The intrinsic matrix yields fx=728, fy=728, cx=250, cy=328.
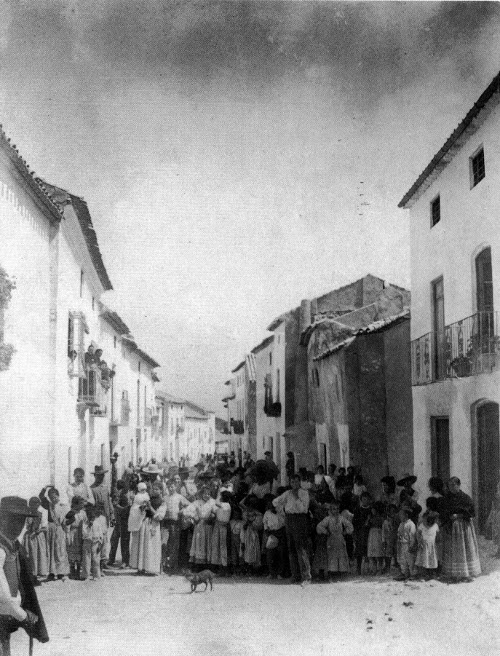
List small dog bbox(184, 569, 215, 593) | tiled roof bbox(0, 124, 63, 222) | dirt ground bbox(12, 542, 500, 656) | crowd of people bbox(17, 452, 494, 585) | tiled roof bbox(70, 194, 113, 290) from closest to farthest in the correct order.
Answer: dirt ground bbox(12, 542, 500, 656) < tiled roof bbox(0, 124, 63, 222) < small dog bbox(184, 569, 215, 593) < tiled roof bbox(70, 194, 113, 290) < crowd of people bbox(17, 452, 494, 585)

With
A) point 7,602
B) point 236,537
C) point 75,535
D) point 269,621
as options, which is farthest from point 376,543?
point 7,602

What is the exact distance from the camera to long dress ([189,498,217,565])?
8115 millimetres

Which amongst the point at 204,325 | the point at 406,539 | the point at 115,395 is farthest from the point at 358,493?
the point at 115,395

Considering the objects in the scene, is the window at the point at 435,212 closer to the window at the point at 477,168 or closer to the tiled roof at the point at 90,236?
the window at the point at 477,168

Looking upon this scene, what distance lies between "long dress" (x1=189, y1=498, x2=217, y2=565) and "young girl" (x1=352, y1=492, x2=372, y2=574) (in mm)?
1674

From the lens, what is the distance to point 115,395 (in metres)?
12.3

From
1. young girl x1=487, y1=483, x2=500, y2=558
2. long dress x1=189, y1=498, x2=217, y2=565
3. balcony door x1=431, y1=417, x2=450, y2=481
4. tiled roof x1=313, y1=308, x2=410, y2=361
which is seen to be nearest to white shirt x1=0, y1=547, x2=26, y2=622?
long dress x1=189, y1=498, x2=217, y2=565

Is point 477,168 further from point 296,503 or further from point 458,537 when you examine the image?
point 296,503

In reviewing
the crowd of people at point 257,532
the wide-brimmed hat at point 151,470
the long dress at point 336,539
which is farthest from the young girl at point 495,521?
A: the wide-brimmed hat at point 151,470

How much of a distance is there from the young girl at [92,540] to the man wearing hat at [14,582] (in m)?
2.21

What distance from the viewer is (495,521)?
7.25 metres

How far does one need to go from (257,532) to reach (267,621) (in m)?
1.93

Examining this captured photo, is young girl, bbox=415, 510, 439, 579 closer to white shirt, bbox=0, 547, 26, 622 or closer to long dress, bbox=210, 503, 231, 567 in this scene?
long dress, bbox=210, 503, 231, 567

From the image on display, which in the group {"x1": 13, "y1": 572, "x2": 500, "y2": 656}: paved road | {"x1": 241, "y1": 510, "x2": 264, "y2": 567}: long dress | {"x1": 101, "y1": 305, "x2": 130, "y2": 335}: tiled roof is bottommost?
{"x1": 13, "y1": 572, "x2": 500, "y2": 656}: paved road
